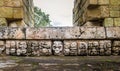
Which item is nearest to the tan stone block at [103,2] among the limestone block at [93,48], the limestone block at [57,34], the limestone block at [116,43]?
the limestone block at [116,43]

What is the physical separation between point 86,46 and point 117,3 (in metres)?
1.89

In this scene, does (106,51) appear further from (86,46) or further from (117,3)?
(117,3)

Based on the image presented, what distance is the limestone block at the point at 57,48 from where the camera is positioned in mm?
4715

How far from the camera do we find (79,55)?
4.68 metres

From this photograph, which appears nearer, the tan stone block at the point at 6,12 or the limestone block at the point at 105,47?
the limestone block at the point at 105,47

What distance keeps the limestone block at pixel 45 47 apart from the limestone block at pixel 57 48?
0.07 m

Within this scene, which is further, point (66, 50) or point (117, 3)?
point (117, 3)

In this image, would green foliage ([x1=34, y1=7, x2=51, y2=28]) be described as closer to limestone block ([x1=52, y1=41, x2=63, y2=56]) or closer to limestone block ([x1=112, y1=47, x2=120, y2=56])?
limestone block ([x1=52, y1=41, x2=63, y2=56])

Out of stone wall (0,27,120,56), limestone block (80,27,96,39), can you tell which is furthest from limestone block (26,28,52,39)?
limestone block (80,27,96,39)

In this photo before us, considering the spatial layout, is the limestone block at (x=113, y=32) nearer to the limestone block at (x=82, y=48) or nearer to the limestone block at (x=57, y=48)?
the limestone block at (x=82, y=48)

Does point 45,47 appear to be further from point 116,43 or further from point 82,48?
point 116,43

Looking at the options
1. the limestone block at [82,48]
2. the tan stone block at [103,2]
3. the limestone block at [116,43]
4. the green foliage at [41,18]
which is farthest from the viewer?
the green foliage at [41,18]

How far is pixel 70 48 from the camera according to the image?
4691mm

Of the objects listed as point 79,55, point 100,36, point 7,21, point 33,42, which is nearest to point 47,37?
point 33,42
